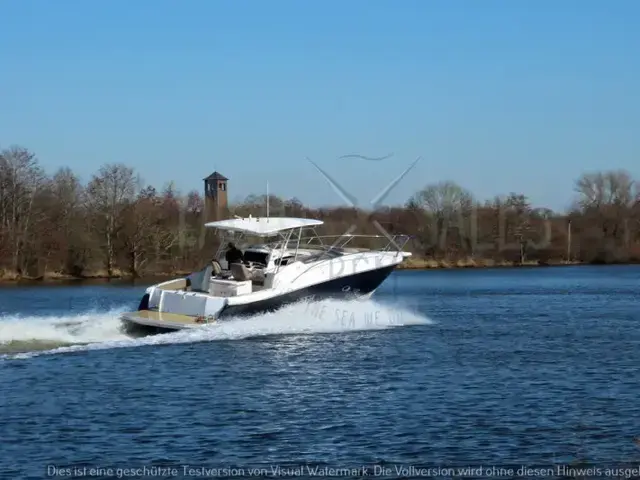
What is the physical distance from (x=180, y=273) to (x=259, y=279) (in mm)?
50817

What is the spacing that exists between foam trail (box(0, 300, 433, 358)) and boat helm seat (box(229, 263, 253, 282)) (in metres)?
1.43

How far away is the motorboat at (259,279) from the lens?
3067cm

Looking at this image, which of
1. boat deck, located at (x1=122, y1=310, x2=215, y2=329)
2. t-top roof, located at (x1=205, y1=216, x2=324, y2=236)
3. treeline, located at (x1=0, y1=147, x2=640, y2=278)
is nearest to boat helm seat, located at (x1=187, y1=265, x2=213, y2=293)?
t-top roof, located at (x1=205, y1=216, x2=324, y2=236)

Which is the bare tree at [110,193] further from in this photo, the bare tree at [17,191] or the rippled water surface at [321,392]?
the rippled water surface at [321,392]

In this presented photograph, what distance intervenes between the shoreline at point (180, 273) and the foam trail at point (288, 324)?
4387 centimetres

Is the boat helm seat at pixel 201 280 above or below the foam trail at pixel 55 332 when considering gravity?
above

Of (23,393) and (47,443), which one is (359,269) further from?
(47,443)

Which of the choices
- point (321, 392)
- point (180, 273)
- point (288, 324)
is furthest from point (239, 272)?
point (180, 273)

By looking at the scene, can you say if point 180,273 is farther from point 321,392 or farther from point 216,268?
point 321,392

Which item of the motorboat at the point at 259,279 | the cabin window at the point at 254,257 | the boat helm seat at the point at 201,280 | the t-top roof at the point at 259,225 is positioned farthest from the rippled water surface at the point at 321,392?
the t-top roof at the point at 259,225

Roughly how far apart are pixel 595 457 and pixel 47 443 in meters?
9.46

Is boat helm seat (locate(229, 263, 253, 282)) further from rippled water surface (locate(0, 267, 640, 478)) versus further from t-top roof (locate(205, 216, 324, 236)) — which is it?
t-top roof (locate(205, 216, 324, 236))

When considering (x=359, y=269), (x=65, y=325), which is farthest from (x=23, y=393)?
(x=359, y=269)

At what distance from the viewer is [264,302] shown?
31.9 metres
